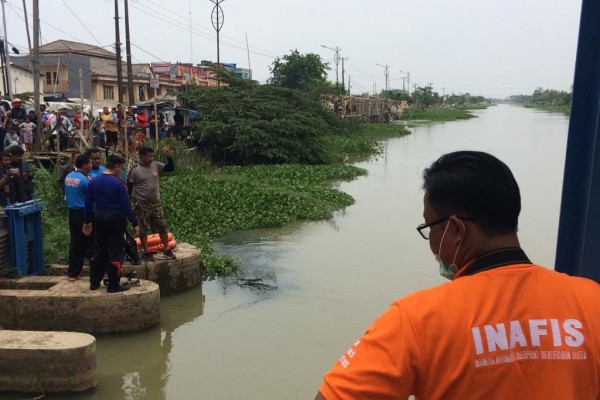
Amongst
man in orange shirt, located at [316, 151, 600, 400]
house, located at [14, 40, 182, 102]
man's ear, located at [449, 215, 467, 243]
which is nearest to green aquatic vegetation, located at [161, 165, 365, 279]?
man's ear, located at [449, 215, 467, 243]

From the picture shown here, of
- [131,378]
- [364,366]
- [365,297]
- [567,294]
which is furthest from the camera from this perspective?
[365,297]

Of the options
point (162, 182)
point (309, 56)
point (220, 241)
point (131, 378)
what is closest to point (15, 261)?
point (131, 378)

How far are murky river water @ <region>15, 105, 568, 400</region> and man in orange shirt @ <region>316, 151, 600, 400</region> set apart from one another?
4.17 metres

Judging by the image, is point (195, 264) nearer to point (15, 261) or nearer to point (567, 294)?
point (15, 261)

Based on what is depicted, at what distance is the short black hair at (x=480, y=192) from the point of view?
4.66 ft

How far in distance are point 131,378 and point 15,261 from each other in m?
2.26

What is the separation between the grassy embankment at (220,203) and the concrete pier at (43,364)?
3.19m

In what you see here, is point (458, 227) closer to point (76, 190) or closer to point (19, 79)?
point (76, 190)

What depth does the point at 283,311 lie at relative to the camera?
7.22m

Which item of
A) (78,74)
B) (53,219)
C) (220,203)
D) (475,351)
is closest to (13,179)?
(53,219)

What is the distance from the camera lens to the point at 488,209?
1420mm

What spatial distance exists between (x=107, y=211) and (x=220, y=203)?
6085 mm

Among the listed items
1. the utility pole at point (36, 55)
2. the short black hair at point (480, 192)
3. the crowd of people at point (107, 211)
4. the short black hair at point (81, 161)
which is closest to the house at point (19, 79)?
the utility pole at point (36, 55)

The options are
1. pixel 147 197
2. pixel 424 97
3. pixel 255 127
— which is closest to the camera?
pixel 147 197
